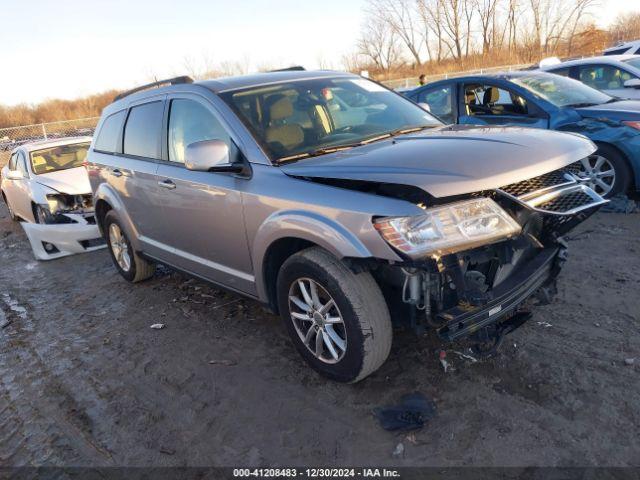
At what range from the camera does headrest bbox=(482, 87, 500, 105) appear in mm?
6734

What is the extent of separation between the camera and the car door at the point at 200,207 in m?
3.38

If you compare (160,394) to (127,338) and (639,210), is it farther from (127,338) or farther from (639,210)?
(639,210)

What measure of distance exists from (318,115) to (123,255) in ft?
9.58

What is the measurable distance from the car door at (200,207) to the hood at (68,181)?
352 centimetres

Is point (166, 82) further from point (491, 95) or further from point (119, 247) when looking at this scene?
point (491, 95)

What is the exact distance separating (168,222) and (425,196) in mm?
2369

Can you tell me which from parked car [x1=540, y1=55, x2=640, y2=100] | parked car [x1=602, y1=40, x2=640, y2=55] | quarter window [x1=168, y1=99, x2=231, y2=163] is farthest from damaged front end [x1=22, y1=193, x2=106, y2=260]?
parked car [x1=602, y1=40, x2=640, y2=55]

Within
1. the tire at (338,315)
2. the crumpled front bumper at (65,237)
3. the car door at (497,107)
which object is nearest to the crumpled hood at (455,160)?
the tire at (338,315)

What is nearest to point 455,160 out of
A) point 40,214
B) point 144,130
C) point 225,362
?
point 225,362

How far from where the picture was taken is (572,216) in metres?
2.87

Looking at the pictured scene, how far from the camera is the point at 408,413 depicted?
2758 millimetres

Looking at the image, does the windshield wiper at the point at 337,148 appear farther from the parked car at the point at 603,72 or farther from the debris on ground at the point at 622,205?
the parked car at the point at 603,72

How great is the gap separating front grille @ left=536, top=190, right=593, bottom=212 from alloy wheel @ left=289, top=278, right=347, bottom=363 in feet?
4.19

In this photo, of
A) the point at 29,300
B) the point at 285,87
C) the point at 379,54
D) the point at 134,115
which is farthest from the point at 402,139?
the point at 379,54
